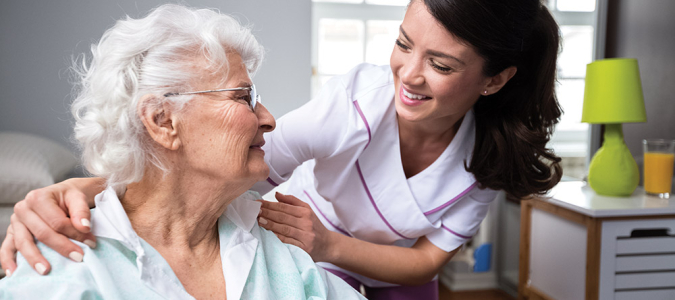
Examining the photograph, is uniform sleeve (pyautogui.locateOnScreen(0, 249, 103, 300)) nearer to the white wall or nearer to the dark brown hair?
the dark brown hair

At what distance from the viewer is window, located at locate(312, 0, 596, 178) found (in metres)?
3.11

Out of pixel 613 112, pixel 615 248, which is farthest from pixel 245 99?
pixel 613 112

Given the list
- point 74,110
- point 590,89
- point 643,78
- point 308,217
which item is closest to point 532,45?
point 308,217

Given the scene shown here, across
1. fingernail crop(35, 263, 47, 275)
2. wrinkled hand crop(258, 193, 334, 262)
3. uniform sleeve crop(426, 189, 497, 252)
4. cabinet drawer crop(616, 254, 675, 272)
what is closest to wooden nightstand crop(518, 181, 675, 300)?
cabinet drawer crop(616, 254, 675, 272)

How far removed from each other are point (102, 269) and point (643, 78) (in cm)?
289

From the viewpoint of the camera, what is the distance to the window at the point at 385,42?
122 inches

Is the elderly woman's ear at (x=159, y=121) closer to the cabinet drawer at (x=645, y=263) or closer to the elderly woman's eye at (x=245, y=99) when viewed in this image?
the elderly woman's eye at (x=245, y=99)

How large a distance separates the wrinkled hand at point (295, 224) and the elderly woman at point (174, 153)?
0.13m

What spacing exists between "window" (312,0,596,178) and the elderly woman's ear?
7.12ft

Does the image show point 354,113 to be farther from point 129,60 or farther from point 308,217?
point 129,60

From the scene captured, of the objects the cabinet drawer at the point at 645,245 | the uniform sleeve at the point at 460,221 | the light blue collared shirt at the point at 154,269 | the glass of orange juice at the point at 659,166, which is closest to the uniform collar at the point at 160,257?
the light blue collared shirt at the point at 154,269

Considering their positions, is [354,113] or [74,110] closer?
[74,110]

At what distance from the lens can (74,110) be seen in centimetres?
102

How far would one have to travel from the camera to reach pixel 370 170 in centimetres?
146
